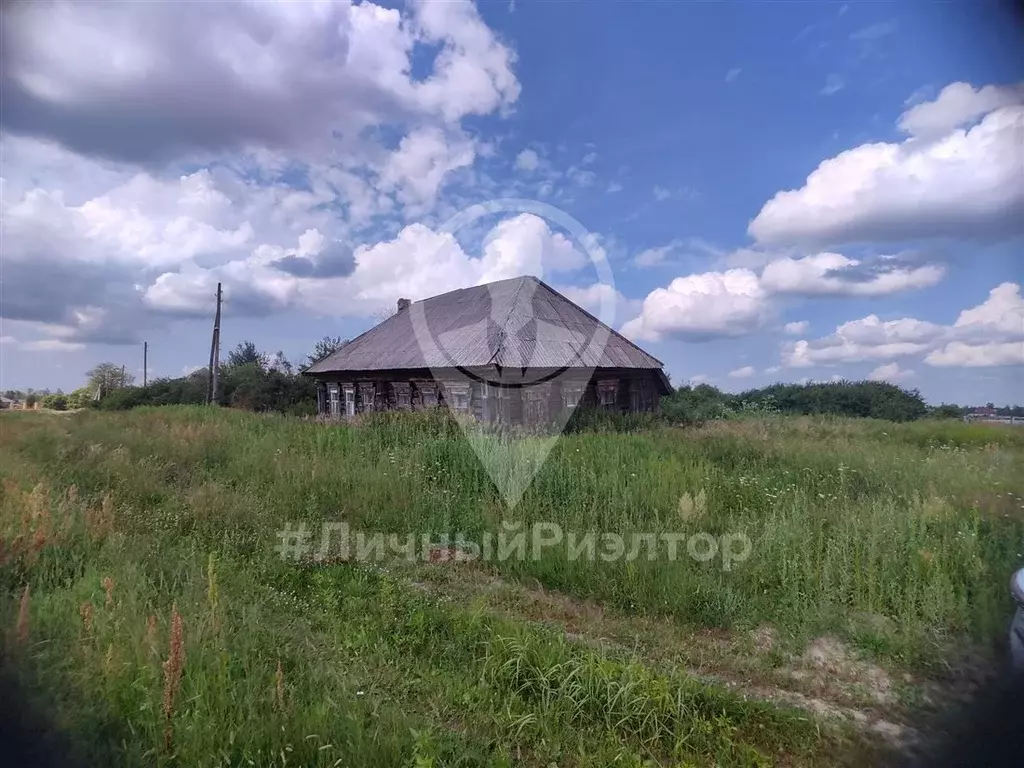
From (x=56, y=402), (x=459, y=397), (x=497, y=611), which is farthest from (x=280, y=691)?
(x=459, y=397)

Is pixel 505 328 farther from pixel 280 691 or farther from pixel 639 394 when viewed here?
Result: pixel 280 691

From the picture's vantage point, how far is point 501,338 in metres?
12.1

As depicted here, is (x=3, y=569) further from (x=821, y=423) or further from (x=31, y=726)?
(x=821, y=423)

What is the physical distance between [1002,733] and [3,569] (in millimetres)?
3917

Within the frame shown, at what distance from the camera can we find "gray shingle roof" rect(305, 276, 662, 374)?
40.0 feet

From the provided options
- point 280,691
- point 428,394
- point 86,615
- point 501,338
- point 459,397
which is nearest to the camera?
point 280,691

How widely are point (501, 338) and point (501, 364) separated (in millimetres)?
1199

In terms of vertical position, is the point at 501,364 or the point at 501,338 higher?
the point at 501,338

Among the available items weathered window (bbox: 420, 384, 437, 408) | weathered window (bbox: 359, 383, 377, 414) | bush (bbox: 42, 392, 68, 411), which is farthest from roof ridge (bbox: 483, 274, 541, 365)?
bush (bbox: 42, 392, 68, 411)

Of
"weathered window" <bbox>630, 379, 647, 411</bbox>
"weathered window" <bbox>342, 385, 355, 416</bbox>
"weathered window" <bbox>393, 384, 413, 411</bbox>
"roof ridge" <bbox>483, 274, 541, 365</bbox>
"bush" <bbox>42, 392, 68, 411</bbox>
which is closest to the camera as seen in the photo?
"bush" <bbox>42, 392, 68, 411</bbox>

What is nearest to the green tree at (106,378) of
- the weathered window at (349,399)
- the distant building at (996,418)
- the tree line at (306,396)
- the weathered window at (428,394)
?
the tree line at (306,396)

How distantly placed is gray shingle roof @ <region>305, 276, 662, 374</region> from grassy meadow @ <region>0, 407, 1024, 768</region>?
6.36 metres

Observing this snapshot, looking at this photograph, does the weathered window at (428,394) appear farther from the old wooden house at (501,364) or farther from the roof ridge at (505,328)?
the roof ridge at (505,328)

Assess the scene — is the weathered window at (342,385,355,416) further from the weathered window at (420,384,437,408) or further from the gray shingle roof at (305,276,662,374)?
the weathered window at (420,384,437,408)
